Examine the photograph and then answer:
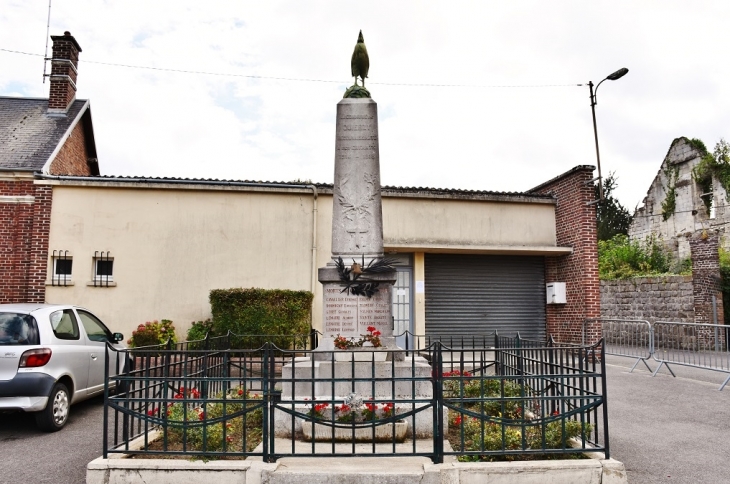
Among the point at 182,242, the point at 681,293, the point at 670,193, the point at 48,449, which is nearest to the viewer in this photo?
the point at 48,449

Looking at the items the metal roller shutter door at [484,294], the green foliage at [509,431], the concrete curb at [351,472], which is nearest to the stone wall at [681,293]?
the metal roller shutter door at [484,294]

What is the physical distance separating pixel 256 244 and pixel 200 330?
7.31ft

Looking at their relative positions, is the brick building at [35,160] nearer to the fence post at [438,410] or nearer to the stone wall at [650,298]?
the fence post at [438,410]

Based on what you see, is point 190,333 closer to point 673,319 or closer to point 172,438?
point 172,438

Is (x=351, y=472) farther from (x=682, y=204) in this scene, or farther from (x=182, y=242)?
(x=682, y=204)

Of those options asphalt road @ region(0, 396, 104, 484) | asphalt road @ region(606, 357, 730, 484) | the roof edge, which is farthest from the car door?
asphalt road @ region(606, 357, 730, 484)

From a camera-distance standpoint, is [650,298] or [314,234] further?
[650,298]

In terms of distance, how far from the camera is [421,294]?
13742 millimetres

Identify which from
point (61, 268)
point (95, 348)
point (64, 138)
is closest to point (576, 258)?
point (95, 348)

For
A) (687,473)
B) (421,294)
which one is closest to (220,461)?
(687,473)

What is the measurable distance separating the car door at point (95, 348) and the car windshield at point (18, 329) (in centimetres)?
89

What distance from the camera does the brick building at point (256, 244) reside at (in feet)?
41.0

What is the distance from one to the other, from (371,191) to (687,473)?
4.46 m

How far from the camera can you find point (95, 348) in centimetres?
789
